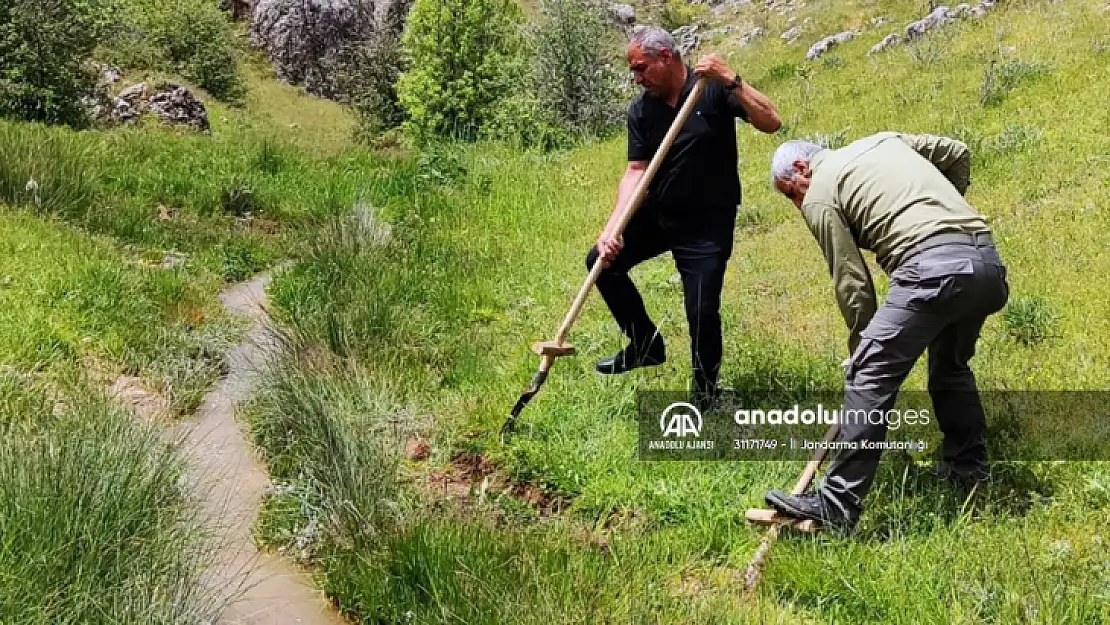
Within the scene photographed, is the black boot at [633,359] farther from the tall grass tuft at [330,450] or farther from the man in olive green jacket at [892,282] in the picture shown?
the man in olive green jacket at [892,282]

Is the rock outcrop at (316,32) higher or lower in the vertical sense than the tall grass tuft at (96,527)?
lower

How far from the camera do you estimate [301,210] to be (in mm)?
12461

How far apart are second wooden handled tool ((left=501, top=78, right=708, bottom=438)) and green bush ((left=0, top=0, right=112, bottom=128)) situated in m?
15.4

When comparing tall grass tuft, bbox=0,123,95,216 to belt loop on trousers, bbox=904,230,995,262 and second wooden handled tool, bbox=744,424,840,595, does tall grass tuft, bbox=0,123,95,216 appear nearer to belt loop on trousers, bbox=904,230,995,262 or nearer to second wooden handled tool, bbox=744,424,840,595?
second wooden handled tool, bbox=744,424,840,595

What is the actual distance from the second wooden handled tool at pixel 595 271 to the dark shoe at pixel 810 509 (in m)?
1.60

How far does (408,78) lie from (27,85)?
1467 centimetres

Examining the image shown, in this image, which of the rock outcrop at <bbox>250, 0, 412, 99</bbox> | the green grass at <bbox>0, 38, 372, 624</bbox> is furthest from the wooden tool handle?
the rock outcrop at <bbox>250, 0, 412, 99</bbox>

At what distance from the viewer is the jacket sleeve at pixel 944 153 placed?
4.19 meters

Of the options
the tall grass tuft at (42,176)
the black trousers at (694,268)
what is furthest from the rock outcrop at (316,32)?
the black trousers at (694,268)

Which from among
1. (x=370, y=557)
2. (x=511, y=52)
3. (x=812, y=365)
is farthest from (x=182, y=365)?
(x=511, y=52)

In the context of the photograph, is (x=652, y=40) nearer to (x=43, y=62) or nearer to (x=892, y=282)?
(x=892, y=282)

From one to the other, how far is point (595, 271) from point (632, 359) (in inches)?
35.9

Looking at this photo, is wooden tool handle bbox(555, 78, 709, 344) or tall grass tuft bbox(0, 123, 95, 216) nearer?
wooden tool handle bbox(555, 78, 709, 344)

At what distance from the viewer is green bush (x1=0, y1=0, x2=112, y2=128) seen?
1720 centimetres
